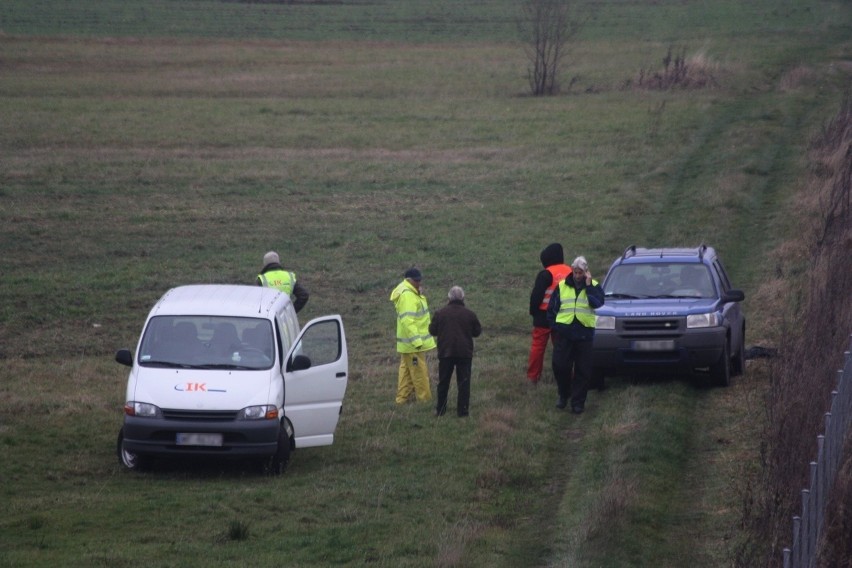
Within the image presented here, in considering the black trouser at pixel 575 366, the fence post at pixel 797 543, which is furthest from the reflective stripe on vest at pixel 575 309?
the fence post at pixel 797 543

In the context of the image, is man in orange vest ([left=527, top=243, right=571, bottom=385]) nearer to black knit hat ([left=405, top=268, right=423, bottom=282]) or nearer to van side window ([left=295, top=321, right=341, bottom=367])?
black knit hat ([left=405, top=268, right=423, bottom=282])

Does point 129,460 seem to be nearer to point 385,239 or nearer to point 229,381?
point 229,381

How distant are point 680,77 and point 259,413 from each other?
1470 inches

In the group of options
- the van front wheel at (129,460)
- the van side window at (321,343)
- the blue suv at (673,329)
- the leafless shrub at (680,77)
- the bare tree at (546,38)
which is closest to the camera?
the van front wheel at (129,460)

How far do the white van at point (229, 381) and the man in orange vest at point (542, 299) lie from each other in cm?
316

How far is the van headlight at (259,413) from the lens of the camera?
1216cm

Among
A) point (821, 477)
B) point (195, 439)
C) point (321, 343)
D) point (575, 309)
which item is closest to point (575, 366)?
point (575, 309)

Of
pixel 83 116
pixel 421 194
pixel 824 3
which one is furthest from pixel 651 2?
pixel 421 194

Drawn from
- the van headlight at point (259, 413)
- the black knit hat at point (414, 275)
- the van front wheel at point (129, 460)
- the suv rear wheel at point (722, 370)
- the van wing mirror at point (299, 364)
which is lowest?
the van front wheel at point (129, 460)

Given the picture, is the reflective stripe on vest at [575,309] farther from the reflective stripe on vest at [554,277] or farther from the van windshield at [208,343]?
the van windshield at [208,343]

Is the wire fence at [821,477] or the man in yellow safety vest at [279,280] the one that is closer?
the wire fence at [821,477]

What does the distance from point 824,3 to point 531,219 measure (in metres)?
52.8

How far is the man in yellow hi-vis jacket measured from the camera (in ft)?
50.1

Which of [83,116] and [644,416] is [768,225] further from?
[83,116]
